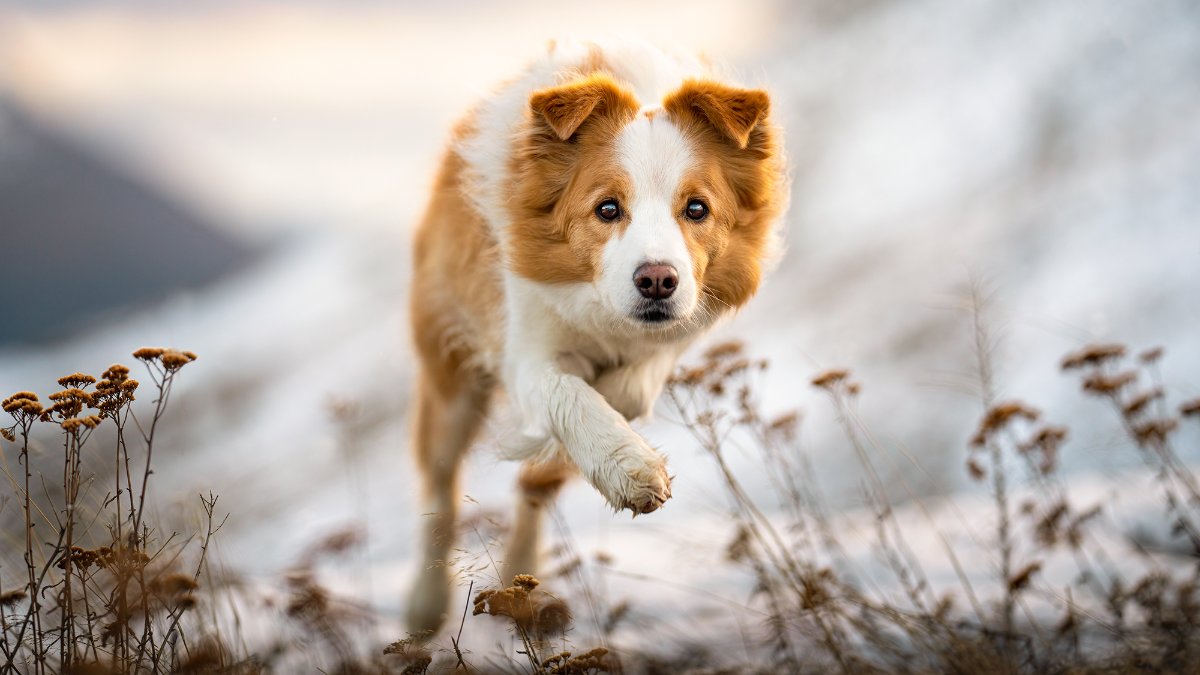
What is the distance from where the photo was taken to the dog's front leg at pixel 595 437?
345 cm

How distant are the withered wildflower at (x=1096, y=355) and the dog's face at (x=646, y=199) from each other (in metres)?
1.30

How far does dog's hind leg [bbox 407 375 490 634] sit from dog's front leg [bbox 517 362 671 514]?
1.59 meters

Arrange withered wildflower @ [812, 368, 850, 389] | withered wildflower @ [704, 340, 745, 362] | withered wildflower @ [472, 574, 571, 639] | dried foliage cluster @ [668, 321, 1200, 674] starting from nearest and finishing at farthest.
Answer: withered wildflower @ [472, 574, 571, 639]
dried foliage cluster @ [668, 321, 1200, 674]
withered wildflower @ [812, 368, 850, 389]
withered wildflower @ [704, 340, 745, 362]

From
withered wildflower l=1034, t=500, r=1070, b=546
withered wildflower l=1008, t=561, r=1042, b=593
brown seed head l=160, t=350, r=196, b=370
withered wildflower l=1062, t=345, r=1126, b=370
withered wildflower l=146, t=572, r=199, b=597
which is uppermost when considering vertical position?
brown seed head l=160, t=350, r=196, b=370

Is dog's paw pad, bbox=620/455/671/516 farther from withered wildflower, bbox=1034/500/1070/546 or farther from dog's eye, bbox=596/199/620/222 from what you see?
withered wildflower, bbox=1034/500/1070/546

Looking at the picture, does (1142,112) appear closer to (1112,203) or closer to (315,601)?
(1112,203)

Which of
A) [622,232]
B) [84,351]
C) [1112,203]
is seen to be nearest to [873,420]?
[1112,203]

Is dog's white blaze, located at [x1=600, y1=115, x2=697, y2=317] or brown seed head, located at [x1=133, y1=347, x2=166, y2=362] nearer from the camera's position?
brown seed head, located at [x1=133, y1=347, x2=166, y2=362]

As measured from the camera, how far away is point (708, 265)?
4.17m

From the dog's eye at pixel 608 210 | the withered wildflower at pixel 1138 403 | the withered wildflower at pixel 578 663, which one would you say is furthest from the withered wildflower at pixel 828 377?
the withered wildflower at pixel 578 663

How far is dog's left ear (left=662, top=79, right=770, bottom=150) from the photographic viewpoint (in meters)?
4.11

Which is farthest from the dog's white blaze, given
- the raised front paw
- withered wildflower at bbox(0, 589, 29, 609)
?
withered wildflower at bbox(0, 589, 29, 609)

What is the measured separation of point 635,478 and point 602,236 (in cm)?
99

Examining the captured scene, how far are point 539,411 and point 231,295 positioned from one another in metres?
14.2
